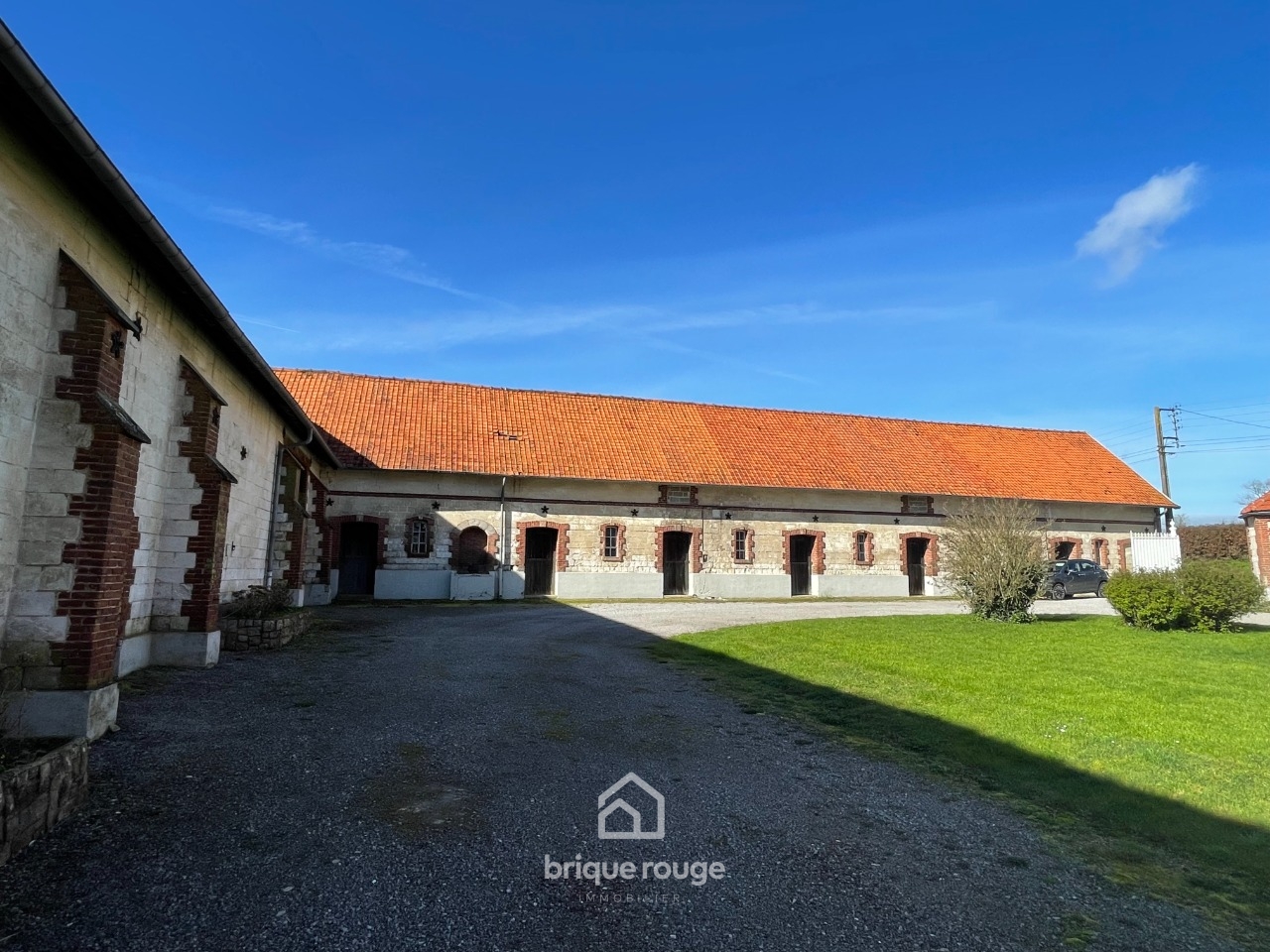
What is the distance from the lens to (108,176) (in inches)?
221

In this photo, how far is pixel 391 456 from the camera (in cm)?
2089

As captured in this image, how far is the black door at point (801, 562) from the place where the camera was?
2453 cm

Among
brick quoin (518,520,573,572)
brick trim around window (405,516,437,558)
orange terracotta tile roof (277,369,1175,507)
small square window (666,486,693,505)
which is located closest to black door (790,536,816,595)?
orange terracotta tile roof (277,369,1175,507)

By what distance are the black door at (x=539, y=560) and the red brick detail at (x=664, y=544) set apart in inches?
128

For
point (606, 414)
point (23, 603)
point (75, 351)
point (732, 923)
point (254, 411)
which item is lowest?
point (732, 923)

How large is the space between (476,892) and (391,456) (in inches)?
738

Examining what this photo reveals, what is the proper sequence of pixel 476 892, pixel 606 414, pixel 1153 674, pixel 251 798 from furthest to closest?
pixel 606 414, pixel 1153 674, pixel 251 798, pixel 476 892

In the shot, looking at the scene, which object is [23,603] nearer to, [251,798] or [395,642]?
[251,798]

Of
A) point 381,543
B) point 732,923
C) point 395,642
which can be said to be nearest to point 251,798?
point 732,923

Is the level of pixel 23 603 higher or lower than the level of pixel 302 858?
higher

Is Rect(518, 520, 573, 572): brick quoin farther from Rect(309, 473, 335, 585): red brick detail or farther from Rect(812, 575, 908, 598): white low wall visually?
Rect(812, 575, 908, 598): white low wall

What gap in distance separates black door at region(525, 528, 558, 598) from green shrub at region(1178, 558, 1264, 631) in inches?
607

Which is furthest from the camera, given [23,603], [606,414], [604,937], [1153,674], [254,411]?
[606,414]

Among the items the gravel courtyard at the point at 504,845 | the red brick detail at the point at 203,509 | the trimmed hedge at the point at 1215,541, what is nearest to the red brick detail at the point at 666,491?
the red brick detail at the point at 203,509
